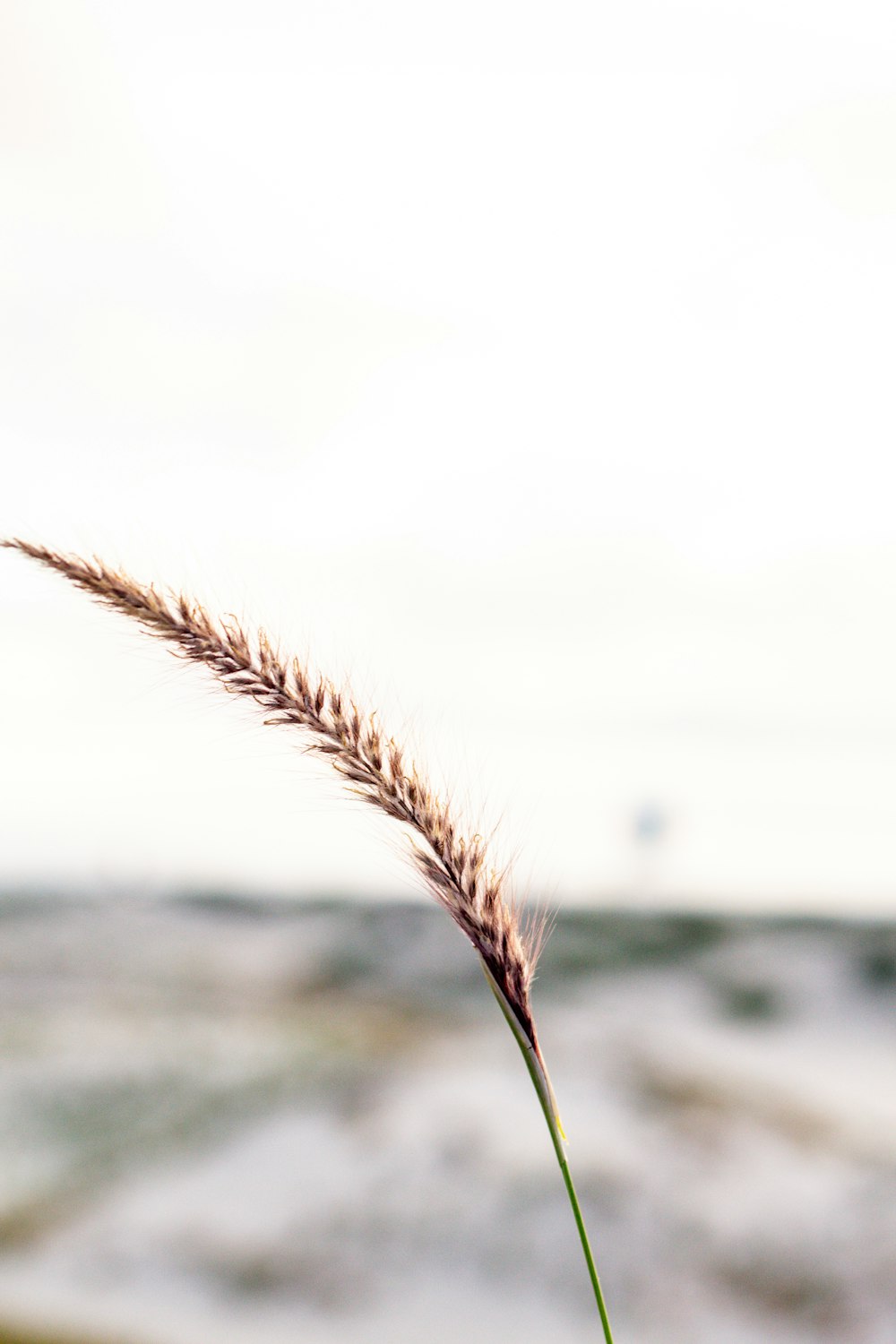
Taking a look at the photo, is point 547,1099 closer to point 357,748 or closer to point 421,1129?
point 357,748

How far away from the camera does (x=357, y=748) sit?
2.39 feet

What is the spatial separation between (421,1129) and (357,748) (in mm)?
1744

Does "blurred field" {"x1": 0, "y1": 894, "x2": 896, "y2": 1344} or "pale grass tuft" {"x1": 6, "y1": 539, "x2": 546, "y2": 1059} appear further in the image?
"blurred field" {"x1": 0, "y1": 894, "x2": 896, "y2": 1344}

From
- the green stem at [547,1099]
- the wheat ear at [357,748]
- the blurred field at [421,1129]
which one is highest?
the wheat ear at [357,748]

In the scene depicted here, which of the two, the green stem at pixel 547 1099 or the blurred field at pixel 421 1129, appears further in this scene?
the blurred field at pixel 421 1129

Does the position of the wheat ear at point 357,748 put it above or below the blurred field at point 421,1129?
above

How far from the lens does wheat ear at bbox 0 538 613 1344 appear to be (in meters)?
0.66

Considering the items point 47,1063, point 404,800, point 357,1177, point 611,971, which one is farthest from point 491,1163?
point 404,800

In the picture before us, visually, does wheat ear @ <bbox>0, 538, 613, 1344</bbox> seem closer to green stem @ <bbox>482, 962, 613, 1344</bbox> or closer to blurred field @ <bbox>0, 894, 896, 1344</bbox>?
green stem @ <bbox>482, 962, 613, 1344</bbox>

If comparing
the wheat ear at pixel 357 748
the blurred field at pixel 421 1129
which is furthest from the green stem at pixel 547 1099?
the blurred field at pixel 421 1129

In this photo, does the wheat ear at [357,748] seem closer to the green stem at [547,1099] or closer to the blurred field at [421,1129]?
the green stem at [547,1099]

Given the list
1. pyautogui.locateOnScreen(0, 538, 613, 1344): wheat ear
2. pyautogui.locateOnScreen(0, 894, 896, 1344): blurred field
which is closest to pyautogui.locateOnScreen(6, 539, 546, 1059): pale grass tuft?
pyautogui.locateOnScreen(0, 538, 613, 1344): wheat ear

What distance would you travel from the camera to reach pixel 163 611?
0.69 metres

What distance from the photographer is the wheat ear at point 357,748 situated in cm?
66
